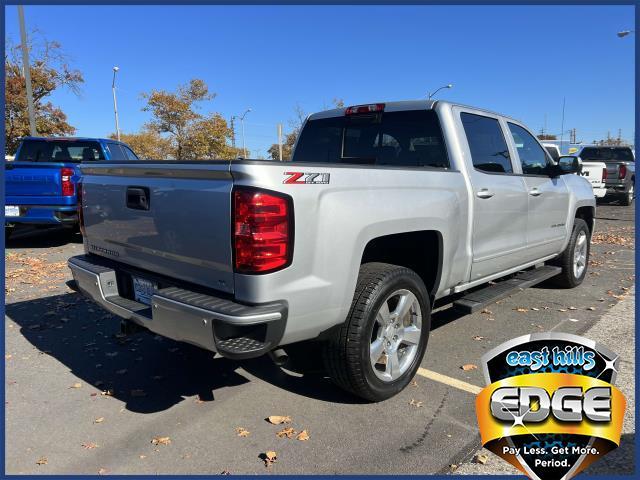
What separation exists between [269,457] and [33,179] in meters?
7.62

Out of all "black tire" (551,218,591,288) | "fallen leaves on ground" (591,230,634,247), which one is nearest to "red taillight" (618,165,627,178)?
"fallen leaves on ground" (591,230,634,247)

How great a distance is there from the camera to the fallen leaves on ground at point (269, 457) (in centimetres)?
257

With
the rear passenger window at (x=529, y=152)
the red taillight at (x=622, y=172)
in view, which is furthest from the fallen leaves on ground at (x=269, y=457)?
the red taillight at (x=622, y=172)

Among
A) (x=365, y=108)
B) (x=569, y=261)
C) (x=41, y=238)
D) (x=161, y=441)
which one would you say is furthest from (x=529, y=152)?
(x=41, y=238)

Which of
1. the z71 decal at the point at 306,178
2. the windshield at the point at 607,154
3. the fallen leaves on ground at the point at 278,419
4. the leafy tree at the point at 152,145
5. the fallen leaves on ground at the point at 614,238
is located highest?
the leafy tree at the point at 152,145

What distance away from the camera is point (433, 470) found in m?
2.51

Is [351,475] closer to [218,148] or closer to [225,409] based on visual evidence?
[225,409]

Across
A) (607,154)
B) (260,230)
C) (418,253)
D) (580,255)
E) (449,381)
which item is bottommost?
(449,381)

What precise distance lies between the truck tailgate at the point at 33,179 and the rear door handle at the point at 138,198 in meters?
6.06

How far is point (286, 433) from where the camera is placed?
285cm

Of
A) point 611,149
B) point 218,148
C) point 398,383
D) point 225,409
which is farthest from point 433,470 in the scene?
point 218,148

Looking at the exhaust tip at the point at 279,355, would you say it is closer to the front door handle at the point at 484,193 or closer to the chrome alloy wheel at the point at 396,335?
the chrome alloy wheel at the point at 396,335

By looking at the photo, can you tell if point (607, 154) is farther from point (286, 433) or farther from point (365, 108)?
point (286, 433)

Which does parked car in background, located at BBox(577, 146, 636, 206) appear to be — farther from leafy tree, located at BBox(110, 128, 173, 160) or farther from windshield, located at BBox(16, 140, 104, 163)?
leafy tree, located at BBox(110, 128, 173, 160)
